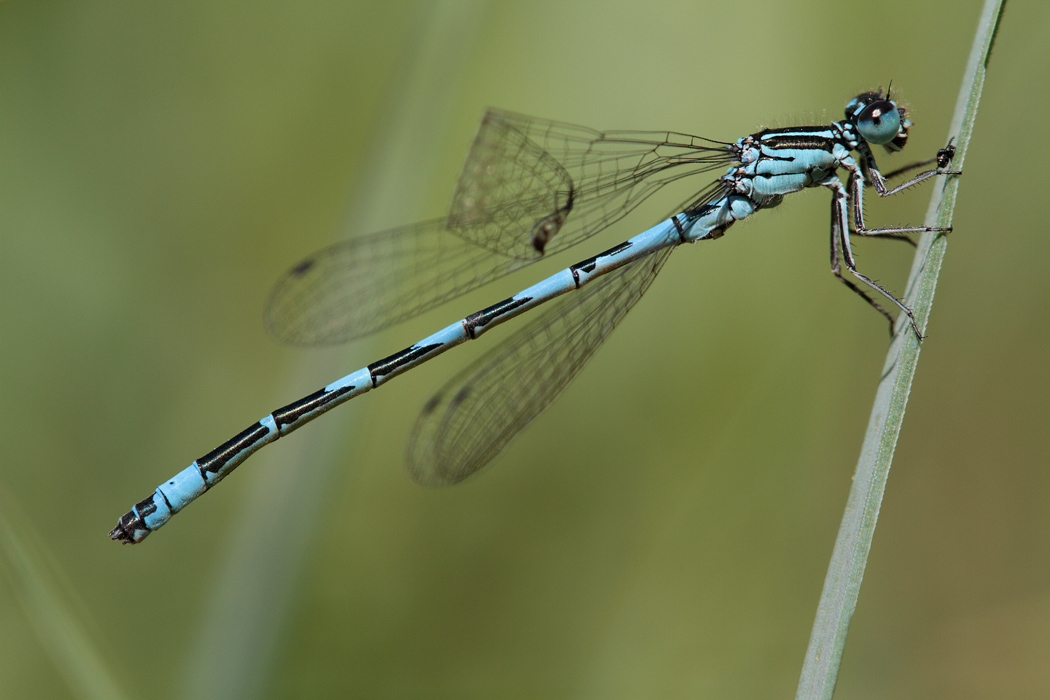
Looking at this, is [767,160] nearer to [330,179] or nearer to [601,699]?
[330,179]

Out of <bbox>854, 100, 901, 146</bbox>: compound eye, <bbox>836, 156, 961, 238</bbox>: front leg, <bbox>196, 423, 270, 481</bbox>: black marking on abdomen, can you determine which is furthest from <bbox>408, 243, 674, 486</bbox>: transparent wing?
<bbox>854, 100, 901, 146</bbox>: compound eye

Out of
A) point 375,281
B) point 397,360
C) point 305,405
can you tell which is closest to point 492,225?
point 375,281

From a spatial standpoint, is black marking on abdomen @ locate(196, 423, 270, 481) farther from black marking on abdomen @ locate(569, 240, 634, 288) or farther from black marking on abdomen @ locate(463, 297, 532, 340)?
black marking on abdomen @ locate(569, 240, 634, 288)

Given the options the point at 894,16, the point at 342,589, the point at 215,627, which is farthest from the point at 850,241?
the point at 215,627

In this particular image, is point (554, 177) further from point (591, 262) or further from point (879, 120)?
point (879, 120)

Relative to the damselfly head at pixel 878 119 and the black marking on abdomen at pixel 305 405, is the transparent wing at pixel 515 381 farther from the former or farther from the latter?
the damselfly head at pixel 878 119

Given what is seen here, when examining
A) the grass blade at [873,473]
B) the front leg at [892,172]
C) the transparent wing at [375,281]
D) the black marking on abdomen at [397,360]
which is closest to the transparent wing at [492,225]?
the transparent wing at [375,281]
